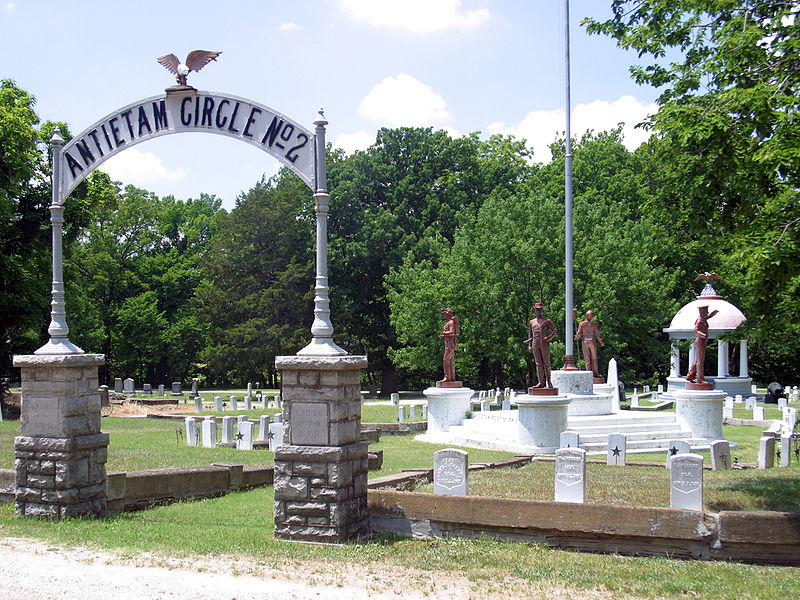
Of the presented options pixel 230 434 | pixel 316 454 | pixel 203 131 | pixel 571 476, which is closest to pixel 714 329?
pixel 230 434

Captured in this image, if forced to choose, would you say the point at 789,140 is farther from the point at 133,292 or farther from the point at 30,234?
the point at 133,292

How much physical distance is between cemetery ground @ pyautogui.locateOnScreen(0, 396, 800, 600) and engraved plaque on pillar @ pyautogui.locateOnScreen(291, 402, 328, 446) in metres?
1.12

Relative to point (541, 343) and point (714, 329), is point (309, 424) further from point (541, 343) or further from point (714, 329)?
point (714, 329)

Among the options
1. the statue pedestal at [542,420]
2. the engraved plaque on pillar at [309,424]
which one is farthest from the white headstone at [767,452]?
the engraved plaque on pillar at [309,424]

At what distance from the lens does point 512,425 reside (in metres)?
21.1

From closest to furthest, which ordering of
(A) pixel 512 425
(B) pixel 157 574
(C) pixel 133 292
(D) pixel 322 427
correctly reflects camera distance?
(B) pixel 157 574
(D) pixel 322 427
(A) pixel 512 425
(C) pixel 133 292

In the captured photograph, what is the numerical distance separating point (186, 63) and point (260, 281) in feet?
121

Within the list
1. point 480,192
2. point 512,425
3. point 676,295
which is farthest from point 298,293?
point 512,425

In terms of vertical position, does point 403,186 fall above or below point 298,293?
above

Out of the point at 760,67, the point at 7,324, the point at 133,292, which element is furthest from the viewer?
the point at 133,292

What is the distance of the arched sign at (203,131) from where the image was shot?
922 centimetres

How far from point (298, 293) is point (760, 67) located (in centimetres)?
3576

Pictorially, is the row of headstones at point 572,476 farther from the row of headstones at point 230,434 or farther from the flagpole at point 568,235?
the flagpole at point 568,235

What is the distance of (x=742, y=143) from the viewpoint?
9.84 metres
